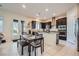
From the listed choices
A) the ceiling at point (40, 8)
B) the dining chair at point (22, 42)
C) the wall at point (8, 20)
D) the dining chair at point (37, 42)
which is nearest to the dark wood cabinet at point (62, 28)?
the ceiling at point (40, 8)

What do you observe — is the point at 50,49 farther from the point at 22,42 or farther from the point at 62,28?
the point at 22,42

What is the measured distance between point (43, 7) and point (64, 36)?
2.73ft

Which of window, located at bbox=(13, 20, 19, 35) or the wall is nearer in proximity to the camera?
the wall

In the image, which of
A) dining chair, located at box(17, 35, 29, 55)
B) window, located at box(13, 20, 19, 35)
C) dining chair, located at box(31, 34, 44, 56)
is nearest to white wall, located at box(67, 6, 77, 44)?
dining chair, located at box(31, 34, 44, 56)

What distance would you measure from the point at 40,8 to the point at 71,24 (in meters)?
0.80

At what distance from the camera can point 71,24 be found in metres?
2.86

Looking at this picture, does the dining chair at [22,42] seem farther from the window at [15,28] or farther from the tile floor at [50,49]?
the window at [15,28]

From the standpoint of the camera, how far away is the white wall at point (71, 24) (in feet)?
9.20

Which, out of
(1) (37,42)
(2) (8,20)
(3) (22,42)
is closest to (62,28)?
(1) (37,42)

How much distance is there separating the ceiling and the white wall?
0.11m

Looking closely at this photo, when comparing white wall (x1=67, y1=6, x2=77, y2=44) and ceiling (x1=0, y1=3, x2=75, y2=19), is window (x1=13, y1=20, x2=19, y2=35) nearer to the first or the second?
ceiling (x1=0, y1=3, x2=75, y2=19)

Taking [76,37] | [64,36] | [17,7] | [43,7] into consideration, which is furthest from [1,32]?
[76,37]

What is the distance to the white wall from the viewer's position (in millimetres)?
2805

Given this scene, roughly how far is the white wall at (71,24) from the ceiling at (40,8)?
0.11 metres
